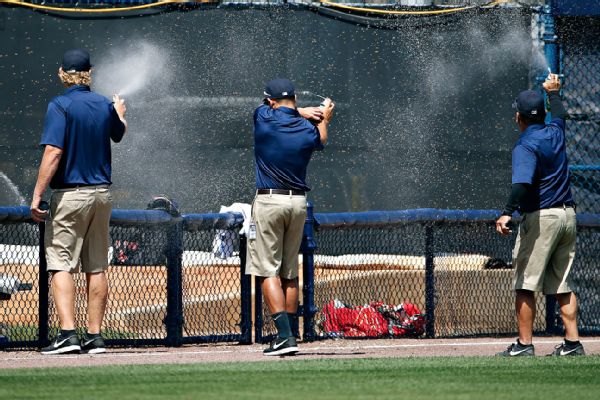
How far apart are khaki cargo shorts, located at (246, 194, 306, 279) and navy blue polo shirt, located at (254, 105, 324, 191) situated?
0.09m

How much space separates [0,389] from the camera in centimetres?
632

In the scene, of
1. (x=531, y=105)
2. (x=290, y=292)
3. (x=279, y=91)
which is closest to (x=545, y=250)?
(x=531, y=105)

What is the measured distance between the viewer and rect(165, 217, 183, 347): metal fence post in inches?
358

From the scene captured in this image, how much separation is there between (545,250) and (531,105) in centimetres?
86

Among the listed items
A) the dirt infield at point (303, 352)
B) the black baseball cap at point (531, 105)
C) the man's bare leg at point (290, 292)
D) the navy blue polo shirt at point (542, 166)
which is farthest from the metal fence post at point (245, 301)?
the black baseball cap at point (531, 105)

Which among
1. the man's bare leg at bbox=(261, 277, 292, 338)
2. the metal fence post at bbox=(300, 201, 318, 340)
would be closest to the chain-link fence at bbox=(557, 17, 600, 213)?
the metal fence post at bbox=(300, 201, 318, 340)

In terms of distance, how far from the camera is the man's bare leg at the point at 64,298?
26.2 feet

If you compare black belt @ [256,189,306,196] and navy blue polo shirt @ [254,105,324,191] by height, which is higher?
navy blue polo shirt @ [254,105,324,191]

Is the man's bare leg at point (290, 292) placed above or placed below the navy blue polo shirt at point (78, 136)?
below

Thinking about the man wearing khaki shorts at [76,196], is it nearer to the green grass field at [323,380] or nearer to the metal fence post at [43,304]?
the metal fence post at [43,304]

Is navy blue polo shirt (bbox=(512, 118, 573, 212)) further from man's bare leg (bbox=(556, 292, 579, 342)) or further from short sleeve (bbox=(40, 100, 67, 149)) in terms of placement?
short sleeve (bbox=(40, 100, 67, 149))

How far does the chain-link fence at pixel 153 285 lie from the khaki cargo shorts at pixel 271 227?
1.02 m

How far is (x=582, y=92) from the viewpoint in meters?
11.9

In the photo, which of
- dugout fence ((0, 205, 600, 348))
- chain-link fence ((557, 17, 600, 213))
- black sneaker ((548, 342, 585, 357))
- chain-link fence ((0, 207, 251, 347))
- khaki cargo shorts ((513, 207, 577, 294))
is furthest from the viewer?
chain-link fence ((557, 17, 600, 213))
